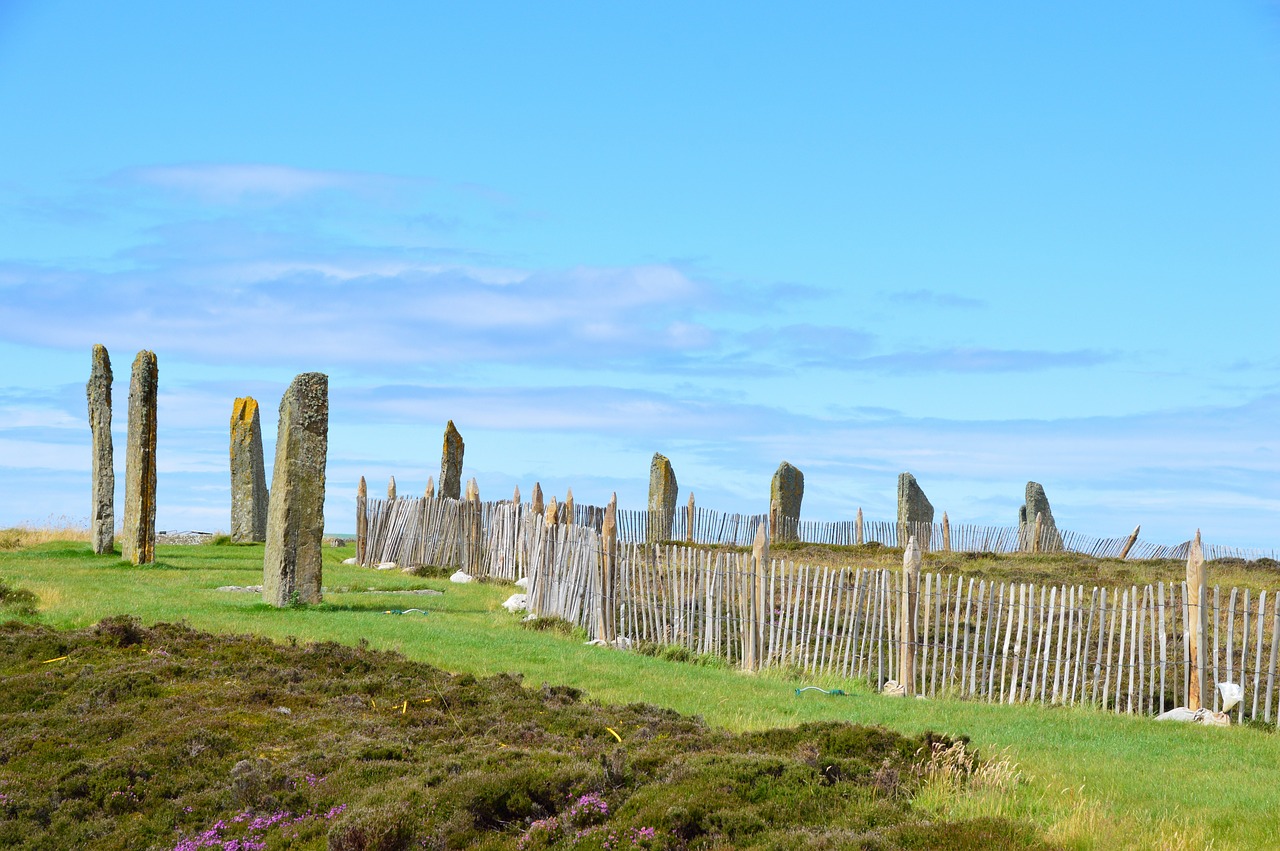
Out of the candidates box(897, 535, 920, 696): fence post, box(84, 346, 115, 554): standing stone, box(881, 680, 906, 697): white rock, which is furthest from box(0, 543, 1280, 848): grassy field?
box(84, 346, 115, 554): standing stone

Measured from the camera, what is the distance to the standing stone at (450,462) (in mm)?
29609

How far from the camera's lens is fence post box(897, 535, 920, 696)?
12363mm

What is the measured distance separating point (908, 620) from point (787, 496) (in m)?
22.6

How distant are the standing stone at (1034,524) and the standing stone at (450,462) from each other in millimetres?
16369

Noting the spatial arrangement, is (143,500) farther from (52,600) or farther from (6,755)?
(6,755)

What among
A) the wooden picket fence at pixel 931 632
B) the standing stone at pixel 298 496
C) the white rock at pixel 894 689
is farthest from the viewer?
the standing stone at pixel 298 496

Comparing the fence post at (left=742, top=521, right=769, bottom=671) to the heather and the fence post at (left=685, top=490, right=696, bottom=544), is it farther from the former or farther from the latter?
the fence post at (left=685, top=490, right=696, bottom=544)

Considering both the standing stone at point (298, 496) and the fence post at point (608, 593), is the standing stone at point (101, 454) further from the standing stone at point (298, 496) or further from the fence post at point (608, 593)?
the fence post at point (608, 593)

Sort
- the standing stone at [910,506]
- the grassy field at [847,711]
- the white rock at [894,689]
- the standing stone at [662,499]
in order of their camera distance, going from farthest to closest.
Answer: the standing stone at [910,506], the standing stone at [662,499], the white rock at [894,689], the grassy field at [847,711]

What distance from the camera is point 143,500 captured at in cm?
2259

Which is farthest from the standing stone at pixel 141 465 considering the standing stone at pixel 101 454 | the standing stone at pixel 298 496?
the standing stone at pixel 298 496

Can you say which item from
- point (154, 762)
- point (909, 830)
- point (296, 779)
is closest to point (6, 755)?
point (154, 762)

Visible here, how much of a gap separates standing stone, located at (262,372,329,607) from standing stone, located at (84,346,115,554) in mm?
9689

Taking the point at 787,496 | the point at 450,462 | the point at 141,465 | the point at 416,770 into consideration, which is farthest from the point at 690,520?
the point at 416,770
